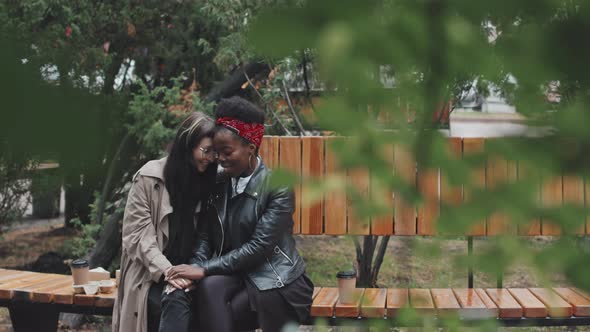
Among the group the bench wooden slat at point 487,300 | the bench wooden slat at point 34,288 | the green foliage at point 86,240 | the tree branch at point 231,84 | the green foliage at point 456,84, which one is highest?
the tree branch at point 231,84

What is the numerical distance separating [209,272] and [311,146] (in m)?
1.32

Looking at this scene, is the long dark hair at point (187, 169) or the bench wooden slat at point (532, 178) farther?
the long dark hair at point (187, 169)

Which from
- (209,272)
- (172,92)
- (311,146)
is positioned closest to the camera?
(209,272)

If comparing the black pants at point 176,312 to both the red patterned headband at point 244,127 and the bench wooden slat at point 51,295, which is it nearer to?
the bench wooden slat at point 51,295

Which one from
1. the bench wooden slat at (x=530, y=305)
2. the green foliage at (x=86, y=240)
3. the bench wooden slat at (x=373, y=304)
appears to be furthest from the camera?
the green foliage at (x=86, y=240)

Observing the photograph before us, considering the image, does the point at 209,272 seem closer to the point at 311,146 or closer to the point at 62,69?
the point at 311,146

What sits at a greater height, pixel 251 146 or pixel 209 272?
pixel 251 146

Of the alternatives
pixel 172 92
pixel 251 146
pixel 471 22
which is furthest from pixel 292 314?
Result: pixel 471 22

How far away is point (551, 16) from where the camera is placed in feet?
1.37

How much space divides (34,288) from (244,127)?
1552 millimetres

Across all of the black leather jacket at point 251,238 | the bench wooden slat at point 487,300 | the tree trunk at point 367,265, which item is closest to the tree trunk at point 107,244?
the tree trunk at point 367,265

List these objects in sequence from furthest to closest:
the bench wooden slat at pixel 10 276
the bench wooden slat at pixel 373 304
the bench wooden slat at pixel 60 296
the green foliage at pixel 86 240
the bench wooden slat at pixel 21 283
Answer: the green foliage at pixel 86 240, the bench wooden slat at pixel 10 276, the bench wooden slat at pixel 21 283, the bench wooden slat at pixel 60 296, the bench wooden slat at pixel 373 304

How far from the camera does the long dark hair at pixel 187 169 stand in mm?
3980

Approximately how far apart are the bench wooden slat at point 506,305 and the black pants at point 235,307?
1.05 metres
